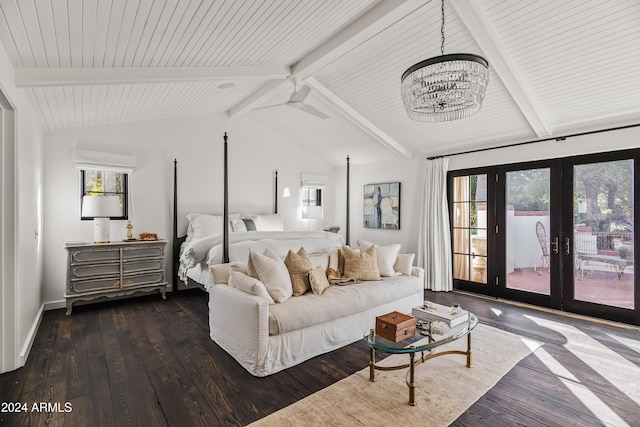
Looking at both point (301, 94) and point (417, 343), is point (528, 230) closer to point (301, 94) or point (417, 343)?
point (417, 343)

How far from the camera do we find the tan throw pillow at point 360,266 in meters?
3.71

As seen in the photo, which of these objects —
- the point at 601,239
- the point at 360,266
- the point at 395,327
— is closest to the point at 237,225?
the point at 360,266

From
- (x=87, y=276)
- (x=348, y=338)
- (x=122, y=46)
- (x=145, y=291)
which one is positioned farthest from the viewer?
(x=145, y=291)

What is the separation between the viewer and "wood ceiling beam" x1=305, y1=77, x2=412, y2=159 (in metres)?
4.56

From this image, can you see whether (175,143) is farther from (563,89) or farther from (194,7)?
(563,89)

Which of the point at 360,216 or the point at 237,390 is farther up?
the point at 360,216

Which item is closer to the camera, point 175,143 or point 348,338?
point 348,338

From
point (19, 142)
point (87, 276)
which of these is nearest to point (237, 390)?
point (19, 142)

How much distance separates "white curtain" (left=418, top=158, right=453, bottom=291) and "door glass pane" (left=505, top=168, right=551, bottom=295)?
90cm

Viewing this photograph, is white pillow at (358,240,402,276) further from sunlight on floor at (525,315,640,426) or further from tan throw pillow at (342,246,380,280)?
sunlight on floor at (525,315,640,426)

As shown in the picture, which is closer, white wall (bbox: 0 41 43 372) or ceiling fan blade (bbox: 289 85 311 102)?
white wall (bbox: 0 41 43 372)

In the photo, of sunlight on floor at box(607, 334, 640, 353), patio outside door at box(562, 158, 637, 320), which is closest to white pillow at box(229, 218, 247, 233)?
patio outside door at box(562, 158, 637, 320)

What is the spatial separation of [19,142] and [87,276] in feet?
6.88

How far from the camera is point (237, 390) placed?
2346mm
